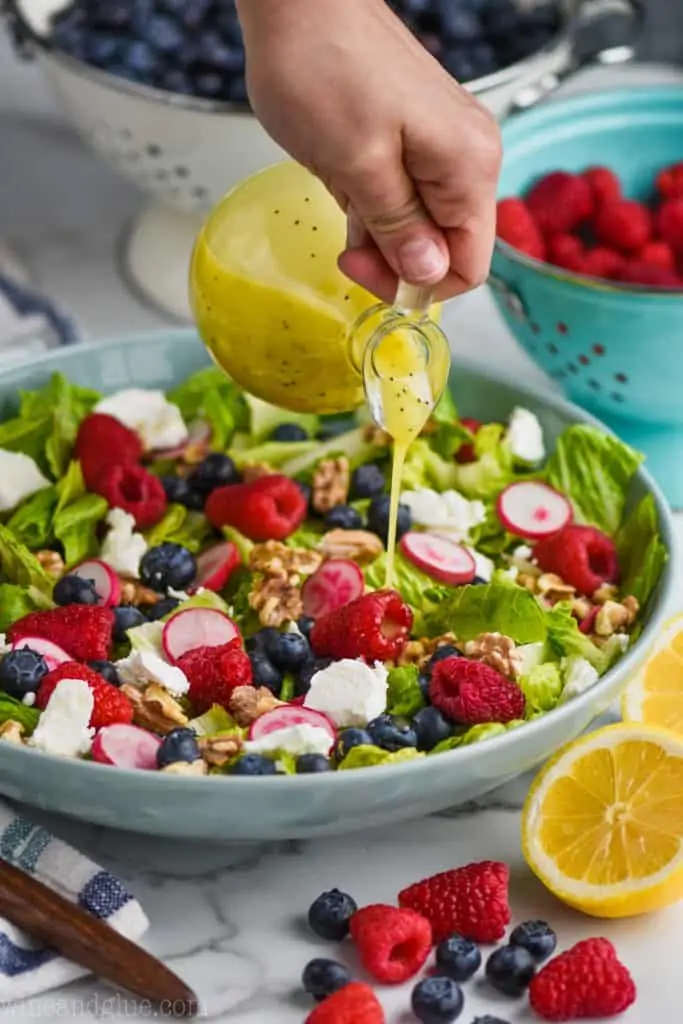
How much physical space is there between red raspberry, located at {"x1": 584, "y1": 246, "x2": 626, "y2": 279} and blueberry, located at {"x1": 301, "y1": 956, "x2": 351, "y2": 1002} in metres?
1.01

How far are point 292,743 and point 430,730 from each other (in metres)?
0.13

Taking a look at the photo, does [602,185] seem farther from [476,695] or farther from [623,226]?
[476,695]

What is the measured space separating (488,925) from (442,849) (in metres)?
0.14

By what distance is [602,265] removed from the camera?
2.07 m

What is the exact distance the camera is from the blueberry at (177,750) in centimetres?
139

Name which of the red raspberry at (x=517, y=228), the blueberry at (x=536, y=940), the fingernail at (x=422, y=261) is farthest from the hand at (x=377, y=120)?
the red raspberry at (x=517, y=228)

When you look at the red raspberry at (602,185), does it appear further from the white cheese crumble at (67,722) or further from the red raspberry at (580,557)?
the white cheese crumble at (67,722)

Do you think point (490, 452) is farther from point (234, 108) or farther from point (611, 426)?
point (234, 108)

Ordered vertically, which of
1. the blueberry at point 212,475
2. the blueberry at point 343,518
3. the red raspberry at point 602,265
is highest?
the blueberry at point 212,475

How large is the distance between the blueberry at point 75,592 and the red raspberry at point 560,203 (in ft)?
2.64

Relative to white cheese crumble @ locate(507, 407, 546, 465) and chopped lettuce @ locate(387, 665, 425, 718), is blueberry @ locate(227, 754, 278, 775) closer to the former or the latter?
chopped lettuce @ locate(387, 665, 425, 718)

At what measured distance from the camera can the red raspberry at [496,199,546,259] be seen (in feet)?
6.73

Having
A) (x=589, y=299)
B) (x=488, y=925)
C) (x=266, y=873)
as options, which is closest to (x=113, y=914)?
(x=266, y=873)

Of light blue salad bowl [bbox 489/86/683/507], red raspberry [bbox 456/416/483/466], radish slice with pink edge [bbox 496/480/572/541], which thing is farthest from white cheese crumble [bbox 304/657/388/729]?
light blue salad bowl [bbox 489/86/683/507]
